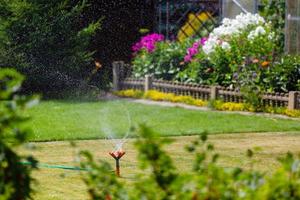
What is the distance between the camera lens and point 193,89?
1376 cm

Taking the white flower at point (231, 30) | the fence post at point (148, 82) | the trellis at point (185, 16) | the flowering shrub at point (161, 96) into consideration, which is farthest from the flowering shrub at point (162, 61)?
the trellis at point (185, 16)

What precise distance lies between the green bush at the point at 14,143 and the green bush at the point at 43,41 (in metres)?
A: 12.1

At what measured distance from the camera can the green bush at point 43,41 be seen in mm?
14781

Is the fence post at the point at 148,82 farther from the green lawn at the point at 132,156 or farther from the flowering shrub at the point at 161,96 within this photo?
the green lawn at the point at 132,156

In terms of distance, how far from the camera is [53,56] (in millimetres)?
14984

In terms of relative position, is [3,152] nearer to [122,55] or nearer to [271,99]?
[271,99]

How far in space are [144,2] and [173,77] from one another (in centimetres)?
306

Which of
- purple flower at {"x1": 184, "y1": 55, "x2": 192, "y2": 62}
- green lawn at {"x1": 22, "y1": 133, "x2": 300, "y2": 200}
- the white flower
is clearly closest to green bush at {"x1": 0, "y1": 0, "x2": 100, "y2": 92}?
purple flower at {"x1": 184, "y1": 55, "x2": 192, "y2": 62}

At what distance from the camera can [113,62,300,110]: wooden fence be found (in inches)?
481

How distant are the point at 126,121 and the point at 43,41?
3.96 m

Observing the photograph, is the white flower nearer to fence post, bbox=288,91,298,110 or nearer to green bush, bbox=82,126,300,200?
fence post, bbox=288,91,298,110

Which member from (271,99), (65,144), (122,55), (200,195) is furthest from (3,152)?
(122,55)

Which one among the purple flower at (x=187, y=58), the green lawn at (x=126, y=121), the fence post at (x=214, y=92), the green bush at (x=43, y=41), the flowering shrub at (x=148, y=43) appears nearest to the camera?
the green lawn at (x=126, y=121)

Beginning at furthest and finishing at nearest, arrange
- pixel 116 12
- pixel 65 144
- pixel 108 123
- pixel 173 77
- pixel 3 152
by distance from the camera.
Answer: pixel 116 12, pixel 173 77, pixel 108 123, pixel 65 144, pixel 3 152
